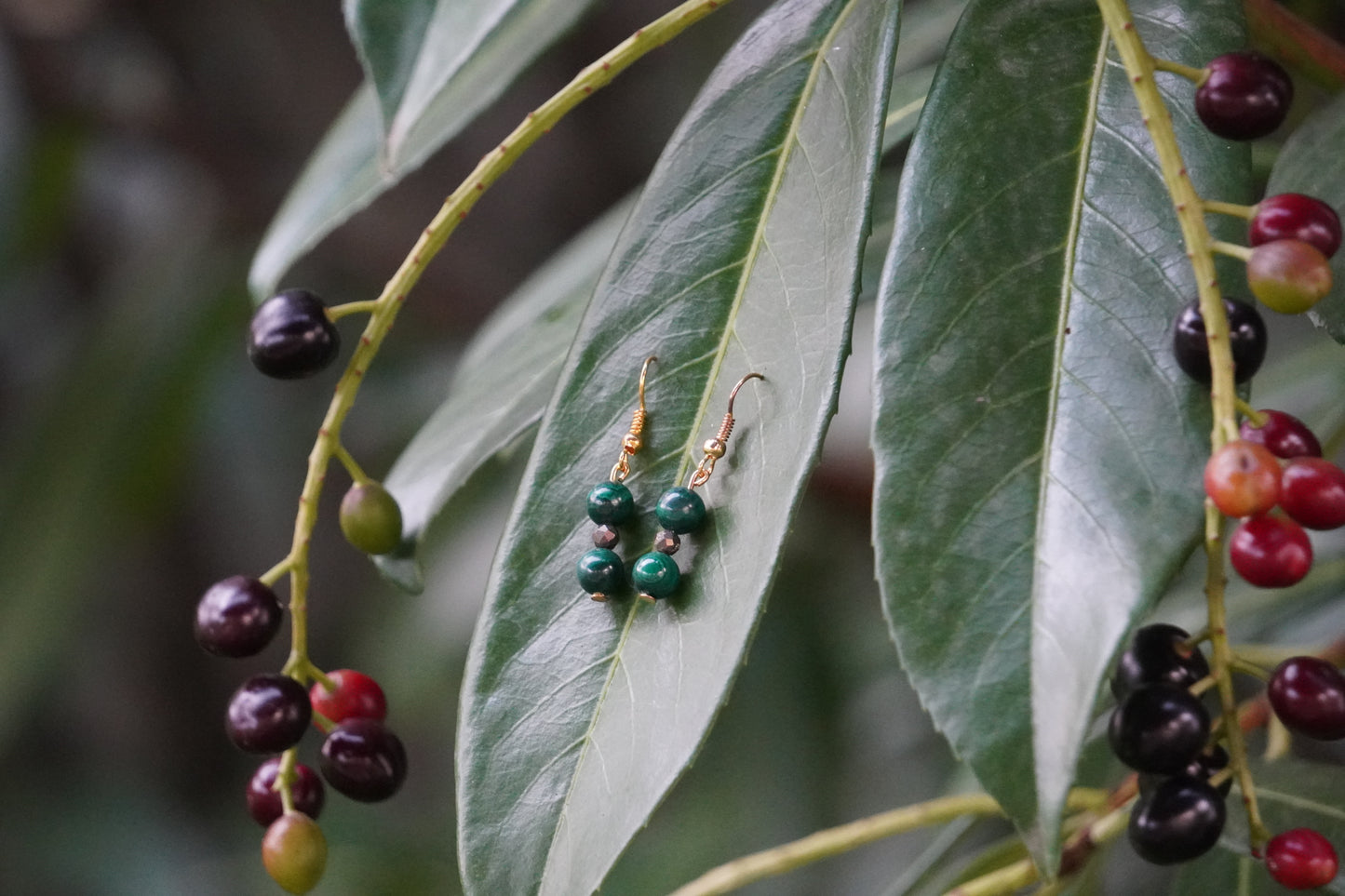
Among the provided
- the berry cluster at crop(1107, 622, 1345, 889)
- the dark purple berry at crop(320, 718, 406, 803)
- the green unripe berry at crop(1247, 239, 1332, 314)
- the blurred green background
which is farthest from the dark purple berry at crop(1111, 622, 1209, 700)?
the blurred green background

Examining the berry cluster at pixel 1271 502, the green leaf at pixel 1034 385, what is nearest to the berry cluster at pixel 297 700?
the green leaf at pixel 1034 385

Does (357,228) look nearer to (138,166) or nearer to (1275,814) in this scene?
(138,166)

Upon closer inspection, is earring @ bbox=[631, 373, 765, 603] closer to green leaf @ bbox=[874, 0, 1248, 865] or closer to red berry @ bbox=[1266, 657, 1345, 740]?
green leaf @ bbox=[874, 0, 1248, 865]

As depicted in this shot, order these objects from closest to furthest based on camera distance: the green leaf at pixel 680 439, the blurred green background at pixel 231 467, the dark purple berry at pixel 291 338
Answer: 1. the green leaf at pixel 680 439
2. the dark purple berry at pixel 291 338
3. the blurred green background at pixel 231 467

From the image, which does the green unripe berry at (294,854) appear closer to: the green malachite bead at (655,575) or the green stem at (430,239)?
the green stem at (430,239)

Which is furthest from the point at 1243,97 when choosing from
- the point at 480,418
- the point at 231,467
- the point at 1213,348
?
the point at 231,467

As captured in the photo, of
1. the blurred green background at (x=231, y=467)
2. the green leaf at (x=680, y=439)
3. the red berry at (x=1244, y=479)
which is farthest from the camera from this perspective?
the blurred green background at (x=231, y=467)

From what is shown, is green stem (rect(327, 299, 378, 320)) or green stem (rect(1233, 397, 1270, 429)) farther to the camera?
green stem (rect(327, 299, 378, 320))
